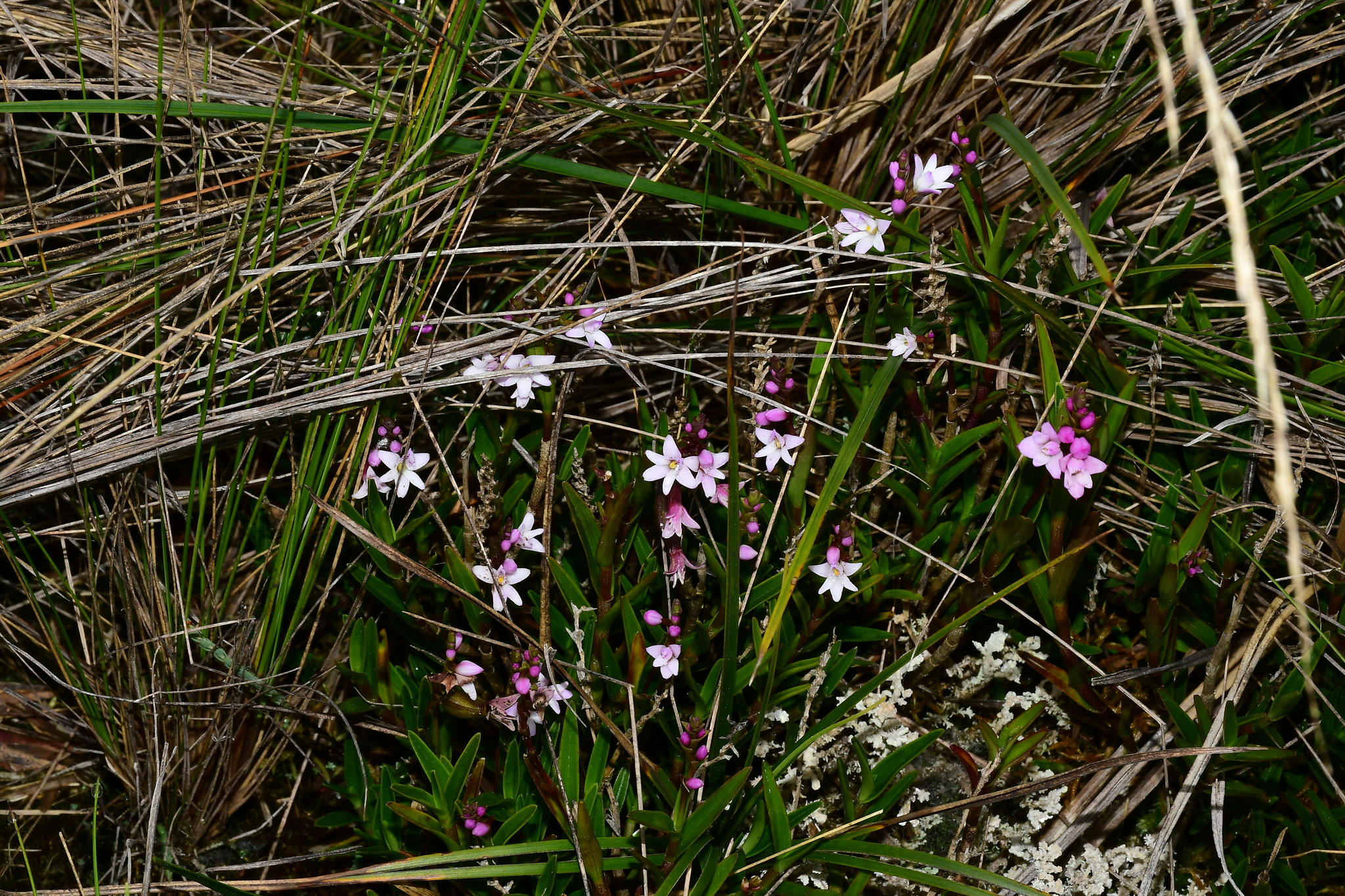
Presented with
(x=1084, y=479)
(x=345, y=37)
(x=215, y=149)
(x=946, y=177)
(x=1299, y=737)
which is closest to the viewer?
(x=1084, y=479)

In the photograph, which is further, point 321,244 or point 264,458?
point 264,458

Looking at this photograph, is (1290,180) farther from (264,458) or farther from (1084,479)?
(264,458)

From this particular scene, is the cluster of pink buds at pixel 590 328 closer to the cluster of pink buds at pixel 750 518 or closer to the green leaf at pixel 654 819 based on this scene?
the cluster of pink buds at pixel 750 518

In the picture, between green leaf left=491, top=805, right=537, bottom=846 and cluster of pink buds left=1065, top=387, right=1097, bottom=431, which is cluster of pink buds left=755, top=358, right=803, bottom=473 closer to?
cluster of pink buds left=1065, top=387, right=1097, bottom=431

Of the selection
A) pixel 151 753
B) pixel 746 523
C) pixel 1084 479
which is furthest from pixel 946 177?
pixel 151 753

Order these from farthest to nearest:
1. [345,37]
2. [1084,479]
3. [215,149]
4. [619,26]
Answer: [345,37] < [619,26] < [215,149] < [1084,479]

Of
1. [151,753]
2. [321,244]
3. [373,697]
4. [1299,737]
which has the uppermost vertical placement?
[321,244]

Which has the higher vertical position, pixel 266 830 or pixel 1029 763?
pixel 1029 763

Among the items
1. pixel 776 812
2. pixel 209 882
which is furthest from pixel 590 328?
pixel 209 882
